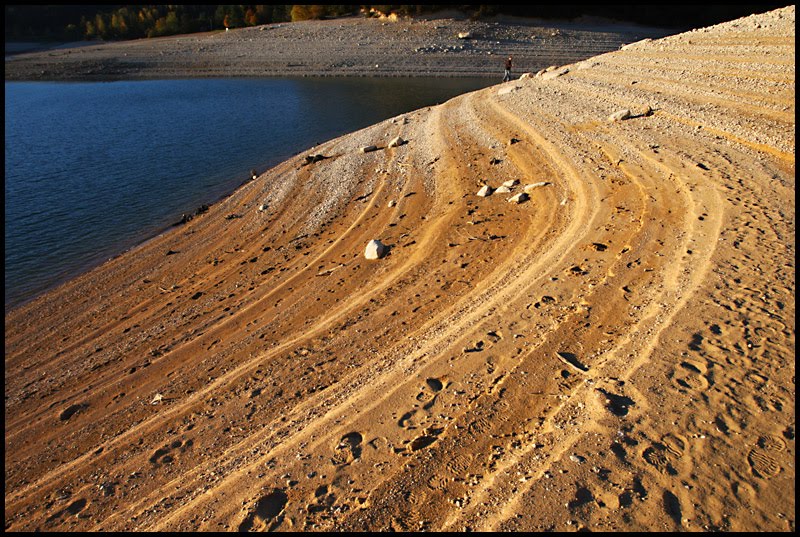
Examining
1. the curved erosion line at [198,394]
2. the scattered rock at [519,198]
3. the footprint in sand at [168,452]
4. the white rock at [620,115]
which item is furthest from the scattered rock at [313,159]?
the footprint in sand at [168,452]

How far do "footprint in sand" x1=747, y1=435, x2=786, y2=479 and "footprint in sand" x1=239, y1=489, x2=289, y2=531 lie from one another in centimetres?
497

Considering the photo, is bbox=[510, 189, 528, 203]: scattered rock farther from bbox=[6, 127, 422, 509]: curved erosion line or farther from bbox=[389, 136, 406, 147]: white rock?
bbox=[389, 136, 406, 147]: white rock

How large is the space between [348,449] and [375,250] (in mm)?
6783

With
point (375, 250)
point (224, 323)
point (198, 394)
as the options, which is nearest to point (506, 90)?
point (375, 250)

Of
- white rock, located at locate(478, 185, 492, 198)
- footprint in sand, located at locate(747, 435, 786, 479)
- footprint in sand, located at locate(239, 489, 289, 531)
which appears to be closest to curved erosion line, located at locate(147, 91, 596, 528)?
footprint in sand, located at locate(239, 489, 289, 531)

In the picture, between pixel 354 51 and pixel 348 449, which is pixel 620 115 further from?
pixel 354 51

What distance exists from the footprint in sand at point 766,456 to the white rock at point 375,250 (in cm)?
852

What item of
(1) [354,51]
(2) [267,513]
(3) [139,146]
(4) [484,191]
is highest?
(4) [484,191]

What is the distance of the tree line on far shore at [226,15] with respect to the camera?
63.1 meters

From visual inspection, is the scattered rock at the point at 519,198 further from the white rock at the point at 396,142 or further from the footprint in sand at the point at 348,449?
the white rock at the point at 396,142

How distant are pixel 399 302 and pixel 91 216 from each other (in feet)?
51.5

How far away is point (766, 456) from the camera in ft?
16.6

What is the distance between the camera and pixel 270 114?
114 feet

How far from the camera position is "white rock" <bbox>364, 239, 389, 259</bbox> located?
12.1 meters
